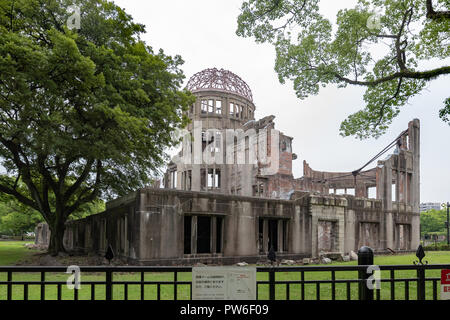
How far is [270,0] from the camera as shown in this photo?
643 inches

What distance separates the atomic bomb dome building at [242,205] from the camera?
17891 mm

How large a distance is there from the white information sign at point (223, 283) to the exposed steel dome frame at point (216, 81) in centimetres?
4393

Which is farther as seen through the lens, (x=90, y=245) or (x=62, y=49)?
(x=90, y=245)

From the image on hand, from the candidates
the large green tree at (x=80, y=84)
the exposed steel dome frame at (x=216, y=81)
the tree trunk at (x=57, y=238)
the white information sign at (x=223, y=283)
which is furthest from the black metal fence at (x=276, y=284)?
the exposed steel dome frame at (x=216, y=81)

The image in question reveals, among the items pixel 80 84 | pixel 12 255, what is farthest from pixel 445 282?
pixel 12 255

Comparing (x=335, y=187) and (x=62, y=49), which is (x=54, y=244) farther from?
(x=335, y=187)

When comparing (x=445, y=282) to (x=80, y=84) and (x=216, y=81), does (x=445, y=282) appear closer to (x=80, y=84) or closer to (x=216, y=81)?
(x=80, y=84)

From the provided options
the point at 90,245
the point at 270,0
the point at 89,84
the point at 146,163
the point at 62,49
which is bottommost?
the point at 90,245

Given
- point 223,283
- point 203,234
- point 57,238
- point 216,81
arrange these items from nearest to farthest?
1. point 223,283
2. point 203,234
3. point 57,238
4. point 216,81

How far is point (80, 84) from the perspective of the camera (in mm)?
17578

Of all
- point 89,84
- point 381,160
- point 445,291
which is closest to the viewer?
point 445,291

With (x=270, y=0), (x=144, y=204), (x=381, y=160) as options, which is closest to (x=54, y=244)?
(x=144, y=204)

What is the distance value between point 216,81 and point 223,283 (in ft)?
146

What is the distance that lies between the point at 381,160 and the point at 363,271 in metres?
29.0
